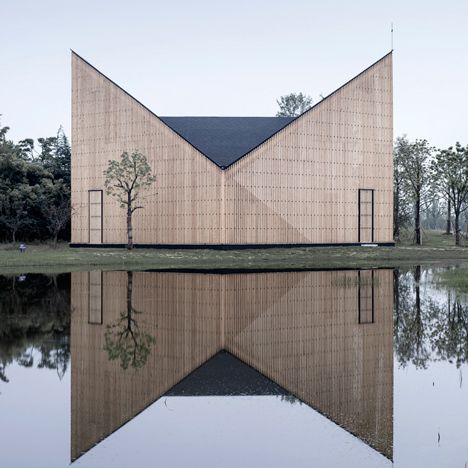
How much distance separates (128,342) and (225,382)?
392 cm

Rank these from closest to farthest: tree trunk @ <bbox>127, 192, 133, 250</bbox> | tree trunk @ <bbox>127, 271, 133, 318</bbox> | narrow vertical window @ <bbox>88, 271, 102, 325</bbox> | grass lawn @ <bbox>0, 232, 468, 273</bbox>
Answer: narrow vertical window @ <bbox>88, 271, 102, 325</bbox>
tree trunk @ <bbox>127, 271, 133, 318</bbox>
grass lawn @ <bbox>0, 232, 468, 273</bbox>
tree trunk @ <bbox>127, 192, 133, 250</bbox>

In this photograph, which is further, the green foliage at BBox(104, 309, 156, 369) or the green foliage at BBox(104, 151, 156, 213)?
the green foliage at BBox(104, 151, 156, 213)

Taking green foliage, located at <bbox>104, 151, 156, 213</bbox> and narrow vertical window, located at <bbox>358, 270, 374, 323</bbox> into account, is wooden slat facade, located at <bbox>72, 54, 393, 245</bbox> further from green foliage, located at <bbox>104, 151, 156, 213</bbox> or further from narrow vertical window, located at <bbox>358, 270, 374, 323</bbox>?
narrow vertical window, located at <bbox>358, 270, 374, 323</bbox>

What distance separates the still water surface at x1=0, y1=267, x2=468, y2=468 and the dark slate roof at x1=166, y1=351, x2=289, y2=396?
33mm

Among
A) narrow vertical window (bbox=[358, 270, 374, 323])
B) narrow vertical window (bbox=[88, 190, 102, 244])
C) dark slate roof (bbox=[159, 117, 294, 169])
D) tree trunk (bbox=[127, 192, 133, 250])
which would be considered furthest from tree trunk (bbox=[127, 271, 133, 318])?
narrow vertical window (bbox=[88, 190, 102, 244])

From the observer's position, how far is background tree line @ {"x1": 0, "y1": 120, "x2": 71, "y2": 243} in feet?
198

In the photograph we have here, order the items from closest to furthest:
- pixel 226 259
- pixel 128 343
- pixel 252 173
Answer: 1. pixel 128 343
2. pixel 226 259
3. pixel 252 173

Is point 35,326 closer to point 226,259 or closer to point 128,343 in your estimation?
point 128,343

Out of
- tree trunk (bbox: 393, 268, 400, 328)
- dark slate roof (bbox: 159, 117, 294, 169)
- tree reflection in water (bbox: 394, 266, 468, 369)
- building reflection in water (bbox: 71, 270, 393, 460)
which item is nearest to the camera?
building reflection in water (bbox: 71, 270, 393, 460)

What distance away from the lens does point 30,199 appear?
61.0 m

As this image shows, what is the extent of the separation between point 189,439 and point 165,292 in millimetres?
15838

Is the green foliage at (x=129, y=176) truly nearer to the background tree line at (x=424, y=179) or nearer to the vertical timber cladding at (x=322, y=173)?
the vertical timber cladding at (x=322, y=173)

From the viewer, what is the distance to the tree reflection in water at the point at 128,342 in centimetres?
1274

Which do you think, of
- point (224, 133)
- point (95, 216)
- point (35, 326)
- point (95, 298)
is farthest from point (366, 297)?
point (95, 216)
